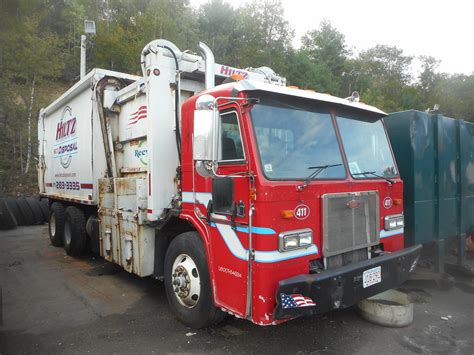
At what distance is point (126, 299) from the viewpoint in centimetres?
488

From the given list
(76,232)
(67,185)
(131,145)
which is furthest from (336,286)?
(67,185)

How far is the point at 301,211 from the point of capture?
121 inches

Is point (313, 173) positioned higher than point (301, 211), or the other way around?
point (313, 173)

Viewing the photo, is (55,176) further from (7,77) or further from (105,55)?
(105,55)

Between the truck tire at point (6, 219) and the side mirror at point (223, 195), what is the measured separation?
10.8m

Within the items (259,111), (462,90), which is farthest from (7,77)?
(462,90)

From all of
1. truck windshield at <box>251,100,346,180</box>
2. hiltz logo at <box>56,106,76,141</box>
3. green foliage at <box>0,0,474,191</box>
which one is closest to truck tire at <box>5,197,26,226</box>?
green foliage at <box>0,0,474,191</box>

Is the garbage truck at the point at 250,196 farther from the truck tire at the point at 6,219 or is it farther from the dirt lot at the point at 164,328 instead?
the truck tire at the point at 6,219

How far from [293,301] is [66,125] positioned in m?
6.34

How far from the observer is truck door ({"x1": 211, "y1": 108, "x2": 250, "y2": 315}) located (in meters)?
3.04

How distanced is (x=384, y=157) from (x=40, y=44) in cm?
1932

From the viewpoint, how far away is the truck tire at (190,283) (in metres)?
3.56

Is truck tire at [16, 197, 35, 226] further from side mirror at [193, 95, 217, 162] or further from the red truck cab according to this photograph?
side mirror at [193, 95, 217, 162]

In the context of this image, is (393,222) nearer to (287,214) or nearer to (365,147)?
(365,147)
